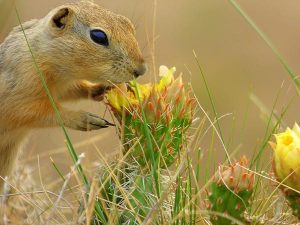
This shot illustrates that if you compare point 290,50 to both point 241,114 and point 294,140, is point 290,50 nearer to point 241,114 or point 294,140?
point 241,114

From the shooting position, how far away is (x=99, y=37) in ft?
12.7

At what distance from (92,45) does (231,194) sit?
4.98ft

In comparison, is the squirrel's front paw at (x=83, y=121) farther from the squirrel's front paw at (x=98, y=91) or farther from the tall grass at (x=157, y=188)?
the tall grass at (x=157, y=188)

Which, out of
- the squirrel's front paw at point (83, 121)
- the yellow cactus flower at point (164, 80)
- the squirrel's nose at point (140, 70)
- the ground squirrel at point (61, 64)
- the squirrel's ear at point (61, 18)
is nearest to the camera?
the yellow cactus flower at point (164, 80)

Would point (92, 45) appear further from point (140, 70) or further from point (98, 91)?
point (140, 70)

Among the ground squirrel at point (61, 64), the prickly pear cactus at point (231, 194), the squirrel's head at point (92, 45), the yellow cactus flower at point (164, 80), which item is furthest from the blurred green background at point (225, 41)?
the prickly pear cactus at point (231, 194)

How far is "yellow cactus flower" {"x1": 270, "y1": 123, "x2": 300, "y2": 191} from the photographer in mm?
2502

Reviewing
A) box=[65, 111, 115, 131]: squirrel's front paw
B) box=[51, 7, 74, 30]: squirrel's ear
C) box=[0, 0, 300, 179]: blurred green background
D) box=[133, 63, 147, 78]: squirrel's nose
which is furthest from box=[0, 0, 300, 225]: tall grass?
box=[0, 0, 300, 179]: blurred green background

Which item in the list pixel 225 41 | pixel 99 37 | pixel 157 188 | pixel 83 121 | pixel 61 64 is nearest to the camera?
pixel 157 188

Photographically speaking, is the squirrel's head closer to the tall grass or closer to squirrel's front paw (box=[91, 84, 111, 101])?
squirrel's front paw (box=[91, 84, 111, 101])

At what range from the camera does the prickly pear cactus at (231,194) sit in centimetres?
257

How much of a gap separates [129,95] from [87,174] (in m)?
0.42

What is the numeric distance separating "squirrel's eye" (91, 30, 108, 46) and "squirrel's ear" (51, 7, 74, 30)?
0.20 metres

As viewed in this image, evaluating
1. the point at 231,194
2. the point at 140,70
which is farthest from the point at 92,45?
the point at 231,194
